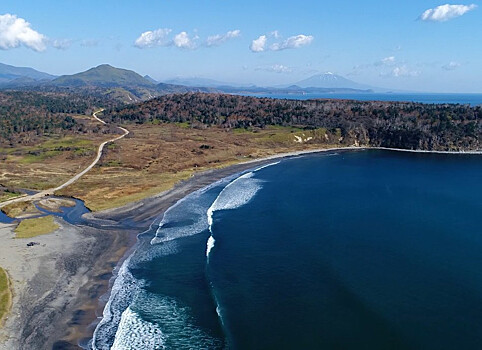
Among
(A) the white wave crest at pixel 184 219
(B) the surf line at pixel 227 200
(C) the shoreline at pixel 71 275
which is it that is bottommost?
(C) the shoreline at pixel 71 275

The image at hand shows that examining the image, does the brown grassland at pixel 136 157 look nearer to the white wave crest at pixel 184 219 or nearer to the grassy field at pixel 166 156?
the grassy field at pixel 166 156

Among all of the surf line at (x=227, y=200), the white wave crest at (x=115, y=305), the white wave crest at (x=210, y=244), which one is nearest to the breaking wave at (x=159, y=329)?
the white wave crest at (x=115, y=305)

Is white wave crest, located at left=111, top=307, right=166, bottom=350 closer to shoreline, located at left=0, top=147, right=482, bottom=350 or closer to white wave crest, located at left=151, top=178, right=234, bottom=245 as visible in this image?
shoreline, located at left=0, top=147, right=482, bottom=350

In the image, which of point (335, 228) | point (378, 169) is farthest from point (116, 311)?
point (378, 169)

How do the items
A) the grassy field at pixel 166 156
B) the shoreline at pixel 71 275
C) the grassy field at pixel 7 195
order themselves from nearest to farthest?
the shoreline at pixel 71 275
the grassy field at pixel 7 195
the grassy field at pixel 166 156

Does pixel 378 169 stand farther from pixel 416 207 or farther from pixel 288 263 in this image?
pixel 288 263

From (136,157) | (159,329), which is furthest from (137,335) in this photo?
(136,157)

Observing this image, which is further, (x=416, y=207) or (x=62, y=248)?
(x=416, y=207)
